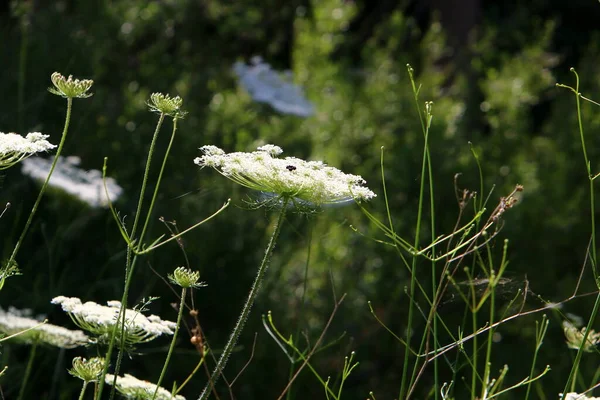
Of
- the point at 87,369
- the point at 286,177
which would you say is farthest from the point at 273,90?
the point at 87,369

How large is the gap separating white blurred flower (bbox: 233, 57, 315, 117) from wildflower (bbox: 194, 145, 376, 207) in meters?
3.40

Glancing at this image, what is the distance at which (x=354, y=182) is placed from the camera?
55.0 inches

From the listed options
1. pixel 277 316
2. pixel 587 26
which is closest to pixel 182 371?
pixel 277 316

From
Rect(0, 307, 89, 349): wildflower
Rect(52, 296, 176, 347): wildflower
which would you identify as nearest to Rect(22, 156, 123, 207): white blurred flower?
Rect(0, 307, 89, 349): wildflower

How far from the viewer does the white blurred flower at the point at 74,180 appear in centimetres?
278

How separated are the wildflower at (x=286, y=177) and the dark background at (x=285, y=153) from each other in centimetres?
77

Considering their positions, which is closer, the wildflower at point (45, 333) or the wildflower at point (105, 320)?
the wildflower at point (105, 320)

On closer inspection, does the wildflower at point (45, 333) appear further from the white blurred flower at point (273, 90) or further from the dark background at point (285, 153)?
the white blurred flower at point (273, 90)

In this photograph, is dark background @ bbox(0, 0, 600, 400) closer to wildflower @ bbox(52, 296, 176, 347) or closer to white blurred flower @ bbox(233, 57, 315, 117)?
white blurred flower @ bbox(233, 57, 315, 117)

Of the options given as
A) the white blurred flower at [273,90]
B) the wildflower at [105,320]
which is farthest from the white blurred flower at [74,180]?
the white blurred flower at [273,90]

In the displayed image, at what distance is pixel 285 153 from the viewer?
4621 mm

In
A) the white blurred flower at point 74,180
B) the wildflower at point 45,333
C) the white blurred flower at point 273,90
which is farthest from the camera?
the white blurred flower at point 273,90

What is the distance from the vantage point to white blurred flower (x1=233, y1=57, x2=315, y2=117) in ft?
16.1

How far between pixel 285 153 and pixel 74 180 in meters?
1.82
